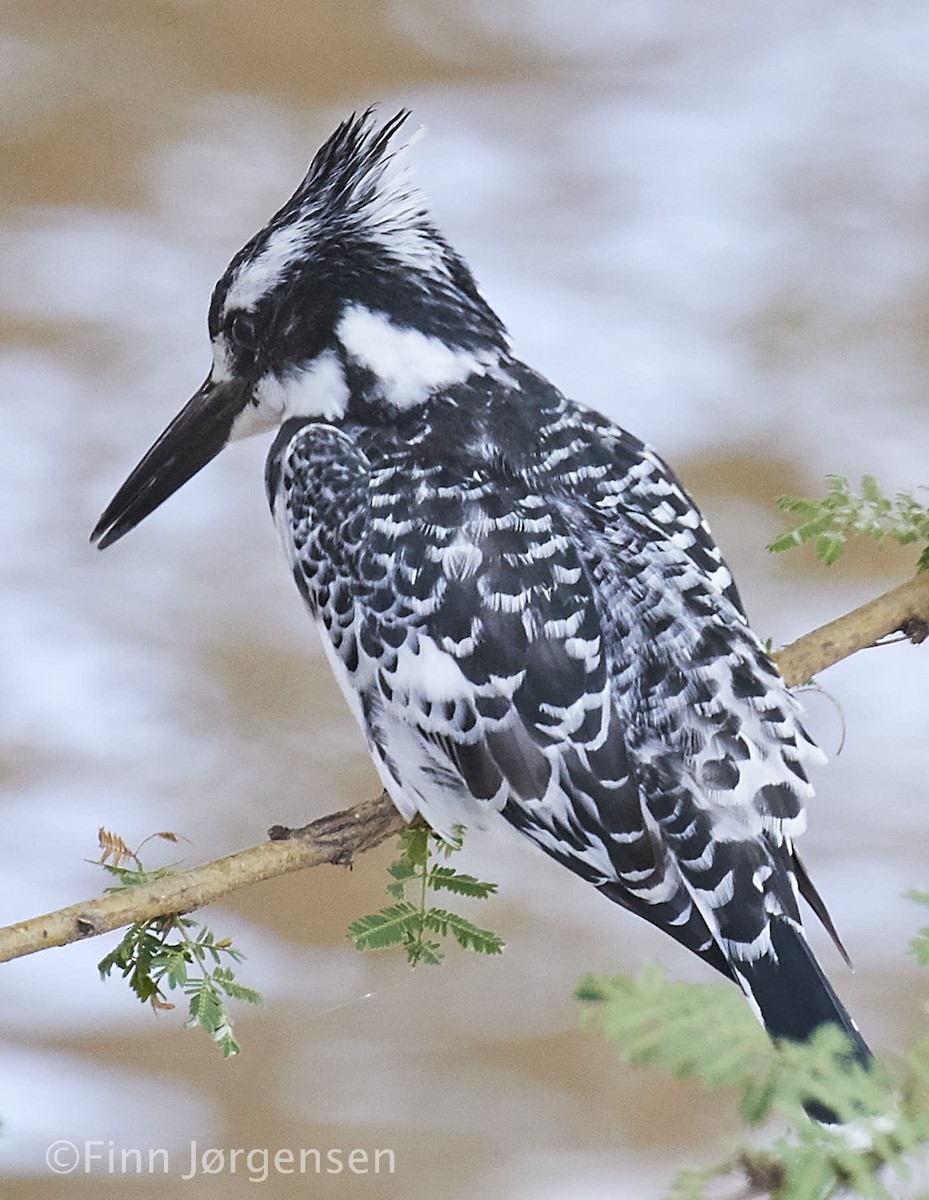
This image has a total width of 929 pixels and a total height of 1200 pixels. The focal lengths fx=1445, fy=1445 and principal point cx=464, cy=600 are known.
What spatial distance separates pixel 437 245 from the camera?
1.05 metres

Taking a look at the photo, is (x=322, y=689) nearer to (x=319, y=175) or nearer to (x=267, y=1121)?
(x=267, y=1121)

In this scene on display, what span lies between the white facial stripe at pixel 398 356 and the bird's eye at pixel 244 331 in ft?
0.24

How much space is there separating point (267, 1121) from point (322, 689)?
0.48 meters

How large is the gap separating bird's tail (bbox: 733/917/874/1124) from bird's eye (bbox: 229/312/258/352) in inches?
21.5

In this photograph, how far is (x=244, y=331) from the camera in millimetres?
1043

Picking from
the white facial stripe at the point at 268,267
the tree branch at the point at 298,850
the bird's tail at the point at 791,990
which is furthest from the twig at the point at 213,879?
the white facial stripe at the point at 268,267

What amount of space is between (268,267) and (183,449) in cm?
15

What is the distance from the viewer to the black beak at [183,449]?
1071mm

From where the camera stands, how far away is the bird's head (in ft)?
3.29

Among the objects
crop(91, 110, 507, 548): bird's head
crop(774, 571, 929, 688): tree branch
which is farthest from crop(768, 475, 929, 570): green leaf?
crop(91, 110, 507, 548): bird's head

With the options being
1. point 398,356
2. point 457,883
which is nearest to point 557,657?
point 457,883

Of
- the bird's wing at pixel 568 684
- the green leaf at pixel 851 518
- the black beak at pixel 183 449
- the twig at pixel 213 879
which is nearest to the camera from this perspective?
the twig at pixel 213 879

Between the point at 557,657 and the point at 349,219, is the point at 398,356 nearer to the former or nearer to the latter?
the point at 349,219

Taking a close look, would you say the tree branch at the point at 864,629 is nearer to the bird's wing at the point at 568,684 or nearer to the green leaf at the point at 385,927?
the bird's wing at the point at 568,684
